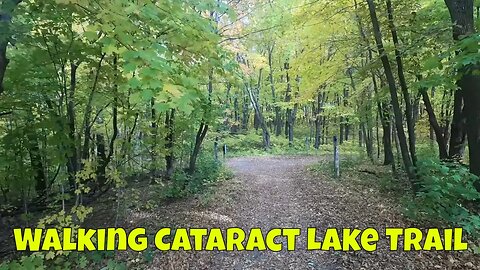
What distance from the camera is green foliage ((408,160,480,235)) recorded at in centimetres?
460

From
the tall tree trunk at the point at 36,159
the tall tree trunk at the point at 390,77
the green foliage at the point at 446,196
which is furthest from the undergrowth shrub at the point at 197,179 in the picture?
the green foliage at the point at 446,196

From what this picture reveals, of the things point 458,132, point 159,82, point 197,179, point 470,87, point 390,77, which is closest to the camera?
point 159,82

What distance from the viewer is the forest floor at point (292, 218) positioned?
14.1 ft

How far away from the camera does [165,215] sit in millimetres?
6914

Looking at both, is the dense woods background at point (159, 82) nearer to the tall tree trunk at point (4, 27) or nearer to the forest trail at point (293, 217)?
the tall tree trunk at point (4, 27)

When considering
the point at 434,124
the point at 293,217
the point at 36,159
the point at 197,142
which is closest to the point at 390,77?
the point at 434,124

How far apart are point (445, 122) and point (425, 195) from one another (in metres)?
9.41

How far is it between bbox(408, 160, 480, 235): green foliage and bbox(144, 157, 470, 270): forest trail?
0.49 metres

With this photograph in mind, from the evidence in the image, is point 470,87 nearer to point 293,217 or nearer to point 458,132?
point 458,132

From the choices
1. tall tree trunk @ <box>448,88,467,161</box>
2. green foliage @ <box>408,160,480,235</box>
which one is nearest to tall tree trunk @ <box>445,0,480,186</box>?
green foliage @ <box>408,160,480,235</box>

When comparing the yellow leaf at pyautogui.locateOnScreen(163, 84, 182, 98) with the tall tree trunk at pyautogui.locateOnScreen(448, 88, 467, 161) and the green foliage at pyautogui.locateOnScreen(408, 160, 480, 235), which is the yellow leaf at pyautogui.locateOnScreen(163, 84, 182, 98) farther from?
the tall tree trunk at pyautogui.locateOnScreen(448, 88, 467, 161)

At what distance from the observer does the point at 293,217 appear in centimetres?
631

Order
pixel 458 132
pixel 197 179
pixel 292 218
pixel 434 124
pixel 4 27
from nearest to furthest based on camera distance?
1. pixel 4 27
2. pixel 292 218
3. pixel 458 132
4. pixel 434 124
5. pixel 197 179

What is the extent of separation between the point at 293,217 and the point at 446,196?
2653 millimetres
